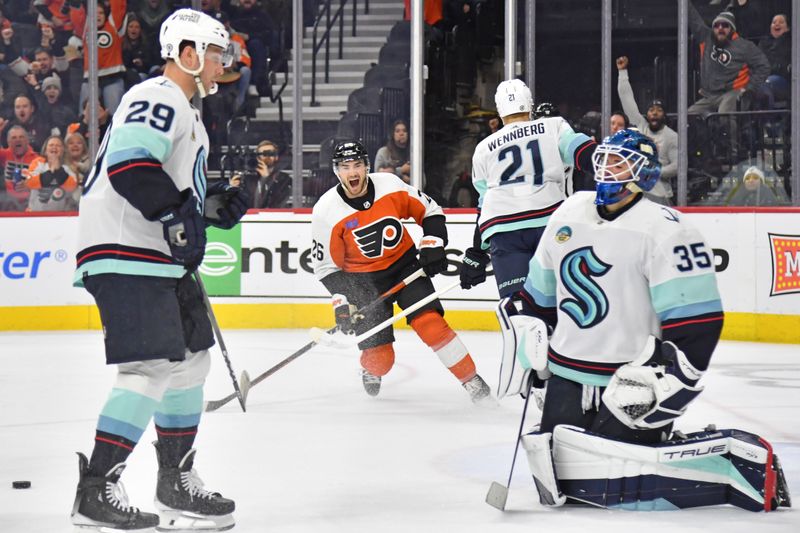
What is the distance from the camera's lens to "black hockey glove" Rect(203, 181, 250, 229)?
287cm

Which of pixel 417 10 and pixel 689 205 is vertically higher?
pixel 417 10

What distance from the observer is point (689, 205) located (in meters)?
7.32

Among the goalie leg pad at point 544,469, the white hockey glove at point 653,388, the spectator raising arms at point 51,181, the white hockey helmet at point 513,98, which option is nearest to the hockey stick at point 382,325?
the white hockey helmet at point 513,98

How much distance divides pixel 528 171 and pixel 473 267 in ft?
1.36

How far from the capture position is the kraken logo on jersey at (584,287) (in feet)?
9.43

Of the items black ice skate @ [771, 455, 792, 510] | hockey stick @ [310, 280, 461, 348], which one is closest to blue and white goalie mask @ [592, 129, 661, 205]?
black ice skate @ [771, 455, 792, 510]

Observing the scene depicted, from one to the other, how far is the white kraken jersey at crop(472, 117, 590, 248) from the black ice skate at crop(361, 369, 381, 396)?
77cm

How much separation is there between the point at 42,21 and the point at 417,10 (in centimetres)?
245

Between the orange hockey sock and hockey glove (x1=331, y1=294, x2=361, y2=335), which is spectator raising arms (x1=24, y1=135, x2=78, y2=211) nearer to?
hockey glove (x1=331, y1=294, x2=361, y2=335)

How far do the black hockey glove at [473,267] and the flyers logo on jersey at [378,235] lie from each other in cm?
32

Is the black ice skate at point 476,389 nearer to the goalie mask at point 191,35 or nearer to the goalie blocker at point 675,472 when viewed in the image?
the goalie blocker at point 675,472

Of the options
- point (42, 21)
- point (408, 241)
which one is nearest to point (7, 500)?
point (408, 241)

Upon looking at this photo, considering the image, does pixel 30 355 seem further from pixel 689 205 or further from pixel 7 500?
pixel 689 205

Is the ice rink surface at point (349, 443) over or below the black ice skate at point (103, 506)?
below
